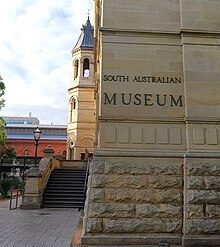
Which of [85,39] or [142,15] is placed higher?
[85,39]

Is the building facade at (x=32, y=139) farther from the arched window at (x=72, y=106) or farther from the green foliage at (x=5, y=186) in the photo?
the green foliage at (x=5, y=186)

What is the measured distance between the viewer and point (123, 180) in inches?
301

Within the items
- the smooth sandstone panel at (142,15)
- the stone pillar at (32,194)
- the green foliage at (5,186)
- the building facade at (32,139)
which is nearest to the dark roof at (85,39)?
the building facade at (32,139)

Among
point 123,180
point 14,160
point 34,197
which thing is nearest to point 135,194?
point 123,180

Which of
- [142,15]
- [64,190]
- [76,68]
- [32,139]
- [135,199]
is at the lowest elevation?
[64,190]

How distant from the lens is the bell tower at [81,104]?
134 feet

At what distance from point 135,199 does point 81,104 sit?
116 ft

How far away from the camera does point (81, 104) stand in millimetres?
42281

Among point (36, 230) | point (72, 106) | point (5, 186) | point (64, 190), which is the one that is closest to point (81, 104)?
point (72, 106)

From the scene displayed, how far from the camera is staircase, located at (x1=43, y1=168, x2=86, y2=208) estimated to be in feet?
55.1

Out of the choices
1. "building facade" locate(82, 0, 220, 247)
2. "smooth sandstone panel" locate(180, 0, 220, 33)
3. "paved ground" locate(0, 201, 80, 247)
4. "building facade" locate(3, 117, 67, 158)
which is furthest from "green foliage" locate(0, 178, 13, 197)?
"building facade" locate(3, 117, 67, 158)

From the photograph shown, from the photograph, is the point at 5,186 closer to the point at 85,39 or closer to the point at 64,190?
the point at 64,190

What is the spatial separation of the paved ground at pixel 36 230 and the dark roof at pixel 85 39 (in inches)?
1299

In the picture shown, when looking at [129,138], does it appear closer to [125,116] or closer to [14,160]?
[125,116]
